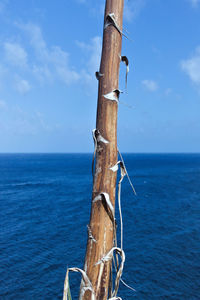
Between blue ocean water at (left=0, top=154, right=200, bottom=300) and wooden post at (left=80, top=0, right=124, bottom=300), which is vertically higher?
wooden post at (left=80, top=0, right=124, bottom=300)

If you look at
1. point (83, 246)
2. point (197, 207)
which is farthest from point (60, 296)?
point (197, 207)

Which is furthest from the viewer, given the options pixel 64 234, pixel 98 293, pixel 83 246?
pixel 64 234

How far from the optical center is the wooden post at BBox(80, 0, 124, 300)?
2.70 m

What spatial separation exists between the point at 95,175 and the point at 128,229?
3524 cm

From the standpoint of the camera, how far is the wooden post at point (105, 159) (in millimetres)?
2695

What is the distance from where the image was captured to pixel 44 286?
22438 millimetres

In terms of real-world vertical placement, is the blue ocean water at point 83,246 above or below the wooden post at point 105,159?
below

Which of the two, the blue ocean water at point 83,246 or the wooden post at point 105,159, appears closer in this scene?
the wooden post at point 105,159

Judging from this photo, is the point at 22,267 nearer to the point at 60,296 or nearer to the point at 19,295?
the point at 19,295

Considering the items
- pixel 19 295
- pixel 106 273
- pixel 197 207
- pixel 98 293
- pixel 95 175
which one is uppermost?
pixel 95 175

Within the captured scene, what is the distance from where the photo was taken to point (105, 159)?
111 inches

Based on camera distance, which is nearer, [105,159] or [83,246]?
[105,159]

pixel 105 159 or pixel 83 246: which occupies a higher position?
pixel 105 159

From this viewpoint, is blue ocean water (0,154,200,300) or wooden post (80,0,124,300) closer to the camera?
wooden post (80,0,124,300)
